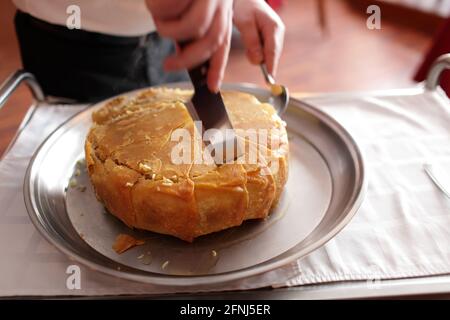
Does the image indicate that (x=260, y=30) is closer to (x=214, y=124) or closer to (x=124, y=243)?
(x=214, y=124)

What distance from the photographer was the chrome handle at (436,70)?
0.92 meters

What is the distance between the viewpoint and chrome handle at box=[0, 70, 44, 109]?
0.86 meters

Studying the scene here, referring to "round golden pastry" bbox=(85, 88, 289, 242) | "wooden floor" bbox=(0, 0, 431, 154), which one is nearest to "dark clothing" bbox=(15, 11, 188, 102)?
"round golden pastry" bbox=(85, 88, 289, 242)

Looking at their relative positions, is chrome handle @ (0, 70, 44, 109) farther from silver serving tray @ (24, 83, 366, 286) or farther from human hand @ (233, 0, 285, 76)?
human hand @ (233, 0, 285, 76)

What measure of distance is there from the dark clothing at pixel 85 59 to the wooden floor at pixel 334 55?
80cm

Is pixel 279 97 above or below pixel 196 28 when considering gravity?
below

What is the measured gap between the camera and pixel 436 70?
37.4 inches

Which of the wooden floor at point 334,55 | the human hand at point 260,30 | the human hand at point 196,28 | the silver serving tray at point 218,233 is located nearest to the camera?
the human hand at point 196,28

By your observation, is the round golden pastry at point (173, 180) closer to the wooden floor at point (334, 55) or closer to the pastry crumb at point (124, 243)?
the pastry crumb at point (124, 243)

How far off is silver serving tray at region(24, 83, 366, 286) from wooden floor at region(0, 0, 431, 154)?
1.13m

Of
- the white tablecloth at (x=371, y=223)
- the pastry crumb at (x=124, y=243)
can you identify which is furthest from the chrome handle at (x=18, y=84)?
the pastry crumb at (x=124, y=243)

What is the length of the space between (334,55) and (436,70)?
1.40m

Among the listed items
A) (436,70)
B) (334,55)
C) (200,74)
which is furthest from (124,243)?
(334,55)
